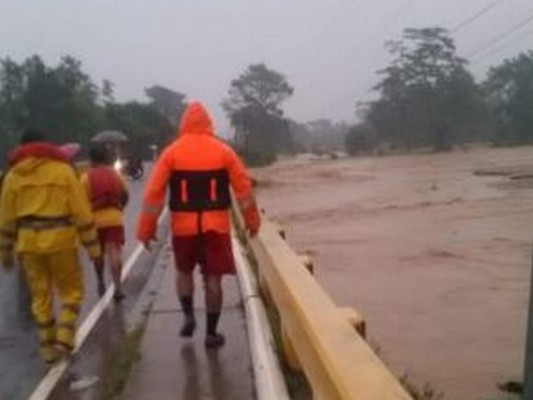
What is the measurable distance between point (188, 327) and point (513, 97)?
94437mm

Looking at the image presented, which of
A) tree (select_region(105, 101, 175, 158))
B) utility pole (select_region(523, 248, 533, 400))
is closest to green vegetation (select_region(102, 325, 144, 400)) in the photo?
utility pole (select_region(523, 248, 533, 400))

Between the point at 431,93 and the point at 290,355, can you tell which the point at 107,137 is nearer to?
the point at 290,355

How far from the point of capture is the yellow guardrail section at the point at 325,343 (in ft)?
12.9

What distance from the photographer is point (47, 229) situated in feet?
25.2

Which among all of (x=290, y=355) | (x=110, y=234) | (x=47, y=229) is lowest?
(x=290, y=355)

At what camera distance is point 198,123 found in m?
7.70

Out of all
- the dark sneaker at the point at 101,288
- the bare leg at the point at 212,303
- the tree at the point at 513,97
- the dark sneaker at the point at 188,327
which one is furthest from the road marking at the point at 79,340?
the tree at the point at 513,97

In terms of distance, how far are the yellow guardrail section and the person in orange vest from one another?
10.9 feet

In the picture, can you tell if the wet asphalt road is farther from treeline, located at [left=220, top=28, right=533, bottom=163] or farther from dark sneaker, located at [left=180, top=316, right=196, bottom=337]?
treeline, located at [left=220, top=28, right=533, bottom=163]

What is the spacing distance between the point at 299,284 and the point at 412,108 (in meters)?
88.9

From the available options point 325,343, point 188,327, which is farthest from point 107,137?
point 325,343

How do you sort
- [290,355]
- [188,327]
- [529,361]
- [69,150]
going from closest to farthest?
[529,361] → [290,355] → [188,327] → [69,150]

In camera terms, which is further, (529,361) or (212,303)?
(212,303)

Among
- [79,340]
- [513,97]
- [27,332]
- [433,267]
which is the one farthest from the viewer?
[513,97]
